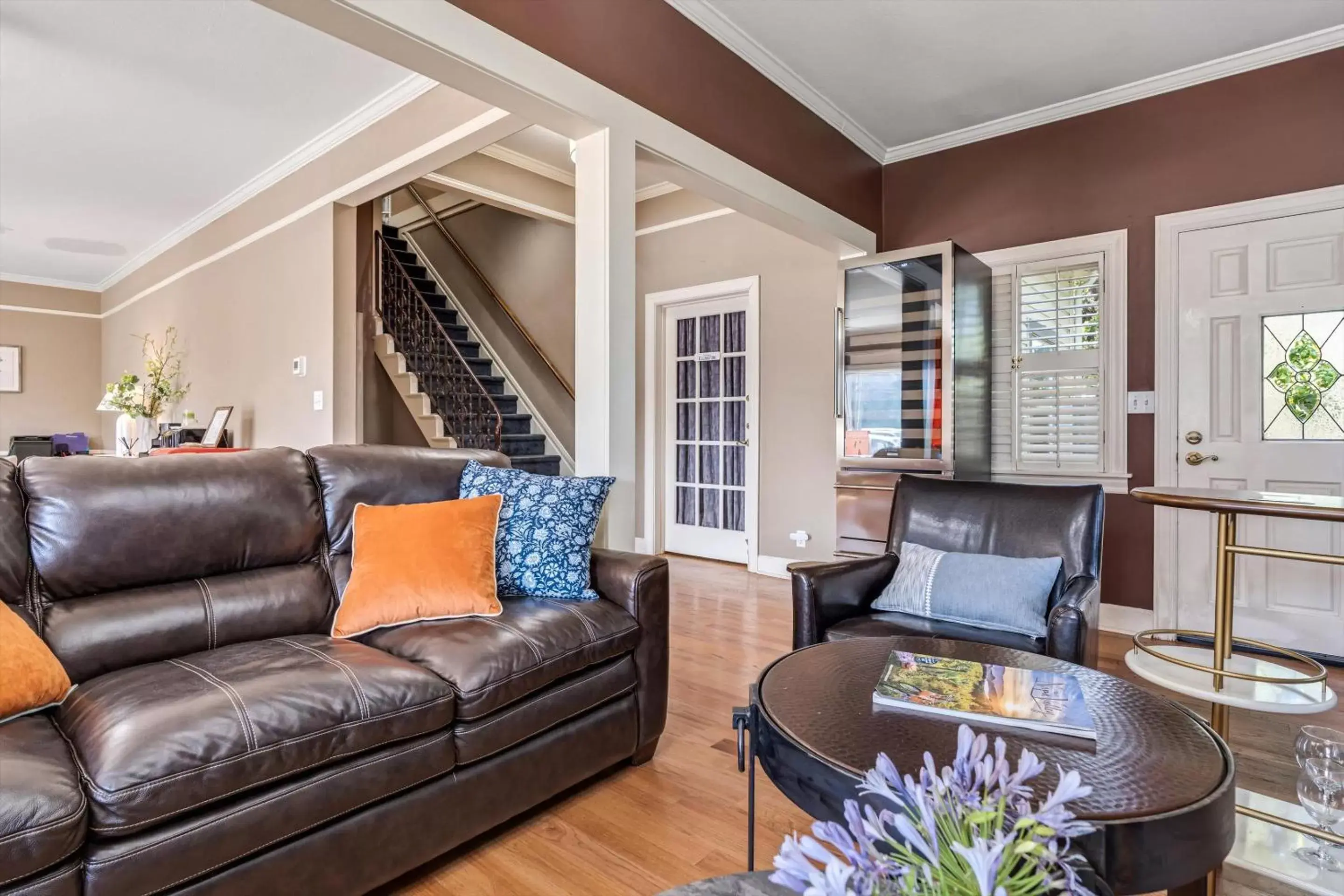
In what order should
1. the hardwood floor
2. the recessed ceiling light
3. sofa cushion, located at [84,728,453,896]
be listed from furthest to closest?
the recessed ceiling light, the hardwood floor, sofa cushion, located at [84,728,453,896]

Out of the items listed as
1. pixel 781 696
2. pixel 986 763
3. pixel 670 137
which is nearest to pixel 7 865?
pixel 781 696

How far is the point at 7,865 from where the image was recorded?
3.34 feet

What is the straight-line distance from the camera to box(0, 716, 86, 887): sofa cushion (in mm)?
1028

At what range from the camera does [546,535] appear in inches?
85.4

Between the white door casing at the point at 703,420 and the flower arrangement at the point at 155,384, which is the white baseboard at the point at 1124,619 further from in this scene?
the flower arrangement at the point at 155,384

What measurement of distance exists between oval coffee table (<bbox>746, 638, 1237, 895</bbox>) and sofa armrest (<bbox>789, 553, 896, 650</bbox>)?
2.18ft

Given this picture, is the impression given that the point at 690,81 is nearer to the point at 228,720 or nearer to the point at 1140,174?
the point at 1140,174

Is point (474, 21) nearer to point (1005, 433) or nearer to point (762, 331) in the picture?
point (762, 331)

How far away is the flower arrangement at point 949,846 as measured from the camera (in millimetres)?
507

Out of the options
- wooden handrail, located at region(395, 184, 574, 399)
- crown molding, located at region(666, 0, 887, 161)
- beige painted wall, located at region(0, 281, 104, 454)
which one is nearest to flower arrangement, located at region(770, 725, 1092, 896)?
crown molding, located at region(666, 0, 887, 161)

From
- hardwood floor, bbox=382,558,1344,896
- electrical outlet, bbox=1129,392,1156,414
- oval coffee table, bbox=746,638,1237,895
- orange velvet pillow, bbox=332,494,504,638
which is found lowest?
hardwood floor, bbox=382,558,1344,896

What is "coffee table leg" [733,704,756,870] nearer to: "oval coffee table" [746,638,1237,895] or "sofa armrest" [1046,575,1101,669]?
"oval coffee table" [746,638,1237,895]

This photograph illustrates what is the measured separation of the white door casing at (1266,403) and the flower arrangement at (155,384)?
5.98 metres

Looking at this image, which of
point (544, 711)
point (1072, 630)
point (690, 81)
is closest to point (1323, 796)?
point (1072, 630)
